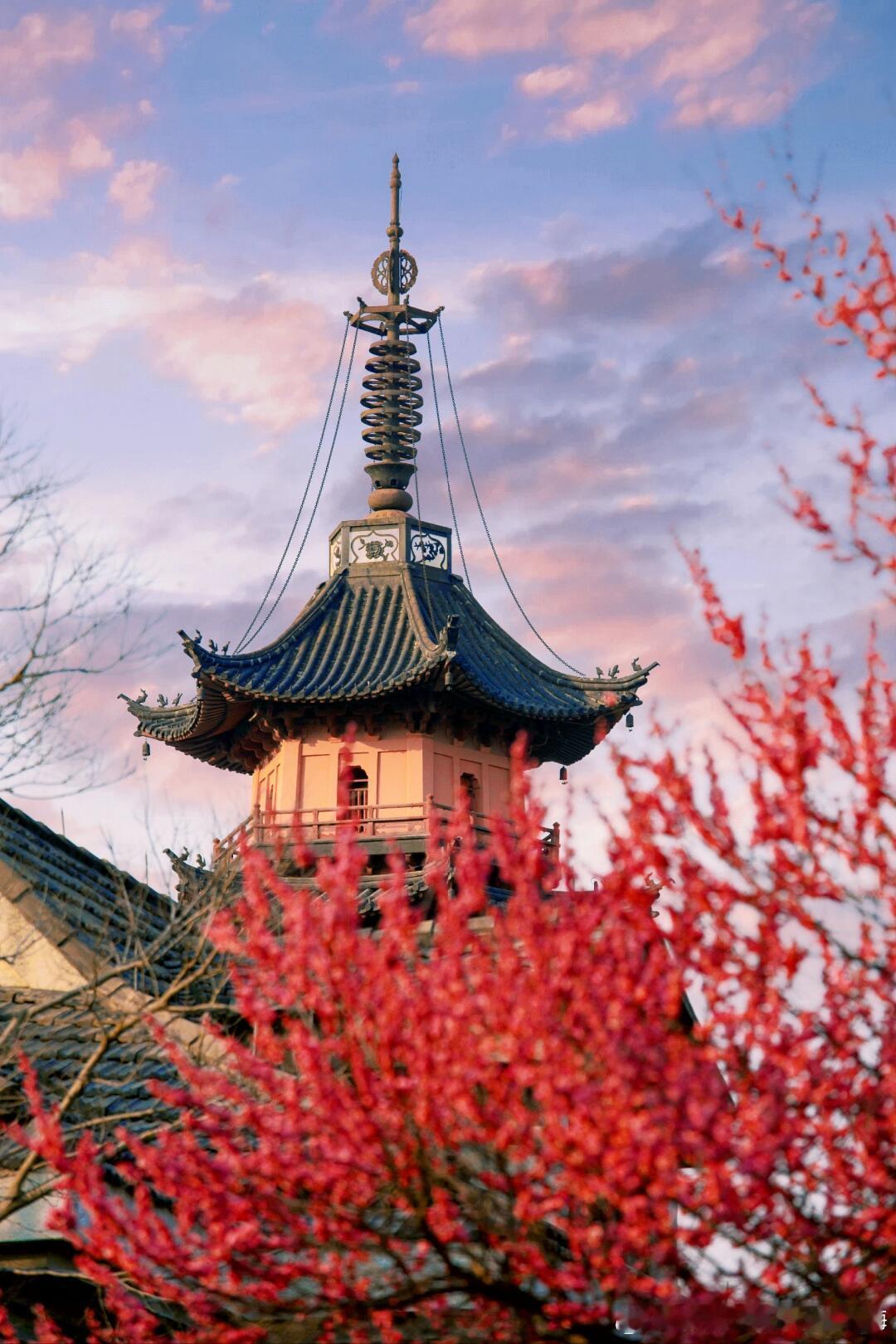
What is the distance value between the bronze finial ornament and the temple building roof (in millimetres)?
1919

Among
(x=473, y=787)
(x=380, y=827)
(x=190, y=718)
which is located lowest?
(x=380, y=827)

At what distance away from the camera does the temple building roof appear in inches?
1319

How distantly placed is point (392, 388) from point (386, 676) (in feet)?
24.7

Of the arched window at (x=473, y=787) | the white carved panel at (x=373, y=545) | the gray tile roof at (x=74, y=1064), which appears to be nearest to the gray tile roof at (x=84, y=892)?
the gray tile roof at (x=74, y=1064)

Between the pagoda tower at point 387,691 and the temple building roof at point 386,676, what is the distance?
4 centimetres

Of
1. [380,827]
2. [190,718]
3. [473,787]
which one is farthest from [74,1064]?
[190,718]

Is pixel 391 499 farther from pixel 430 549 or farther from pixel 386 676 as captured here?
pixel 386 676

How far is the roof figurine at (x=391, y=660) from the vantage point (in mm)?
33750

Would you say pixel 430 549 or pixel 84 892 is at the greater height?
pixel 430 549

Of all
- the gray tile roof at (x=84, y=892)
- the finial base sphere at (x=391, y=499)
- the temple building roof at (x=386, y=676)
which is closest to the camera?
the gray tile roof at (x=84, y=892)

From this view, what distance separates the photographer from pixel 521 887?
22.0 ft

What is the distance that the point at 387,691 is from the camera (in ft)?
109

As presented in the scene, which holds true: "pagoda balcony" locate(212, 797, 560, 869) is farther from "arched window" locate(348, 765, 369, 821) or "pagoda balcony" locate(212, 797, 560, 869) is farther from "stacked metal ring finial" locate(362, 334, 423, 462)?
"stacked metal ring finial" locate(362, 334, 423, 462)

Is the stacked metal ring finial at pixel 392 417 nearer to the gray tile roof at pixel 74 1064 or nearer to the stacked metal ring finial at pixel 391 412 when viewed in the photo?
the stacked metal ring finial at pixel 391 412
